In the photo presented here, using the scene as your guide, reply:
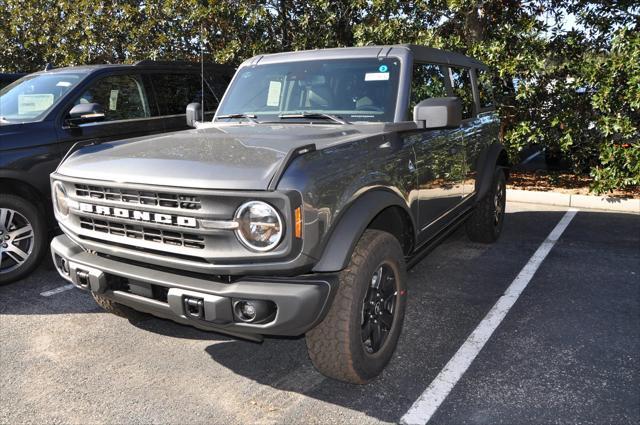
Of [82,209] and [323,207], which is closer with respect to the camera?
[323,207]

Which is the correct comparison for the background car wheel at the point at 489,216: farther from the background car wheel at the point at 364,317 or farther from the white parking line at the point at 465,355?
the background car wheel at the point at 364,317

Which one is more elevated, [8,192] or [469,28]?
[469,28]

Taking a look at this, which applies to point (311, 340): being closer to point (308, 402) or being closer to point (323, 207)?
point (308, 402)

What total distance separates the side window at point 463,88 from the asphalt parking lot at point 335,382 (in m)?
1.50

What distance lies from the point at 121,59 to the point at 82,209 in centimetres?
1021

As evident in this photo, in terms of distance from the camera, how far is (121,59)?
12008mm

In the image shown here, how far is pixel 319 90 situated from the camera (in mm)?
3771

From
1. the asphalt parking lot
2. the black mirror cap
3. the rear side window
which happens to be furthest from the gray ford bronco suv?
the rear side window

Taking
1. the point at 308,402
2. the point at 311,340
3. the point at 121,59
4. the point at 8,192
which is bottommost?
the point at 308,402

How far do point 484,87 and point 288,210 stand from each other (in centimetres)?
393

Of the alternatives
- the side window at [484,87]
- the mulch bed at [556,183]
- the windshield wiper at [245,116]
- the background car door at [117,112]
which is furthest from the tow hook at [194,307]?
the mulch bed at [556,183]

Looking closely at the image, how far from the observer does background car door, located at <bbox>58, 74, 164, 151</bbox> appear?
195 inches

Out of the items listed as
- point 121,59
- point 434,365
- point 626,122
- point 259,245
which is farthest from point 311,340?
point 121,59

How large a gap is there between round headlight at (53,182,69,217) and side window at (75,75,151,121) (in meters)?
2.18
